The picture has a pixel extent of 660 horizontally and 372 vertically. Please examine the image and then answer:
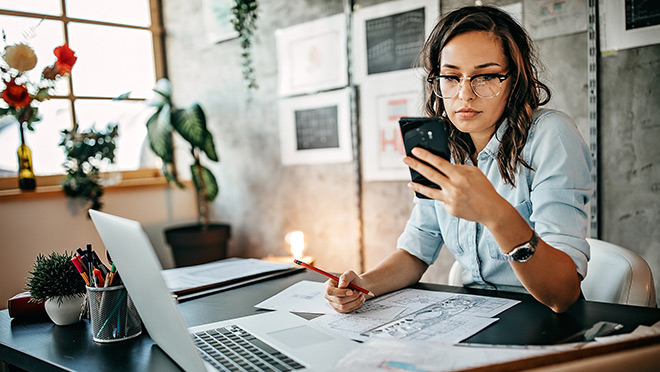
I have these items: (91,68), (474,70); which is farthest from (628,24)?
(91,68)

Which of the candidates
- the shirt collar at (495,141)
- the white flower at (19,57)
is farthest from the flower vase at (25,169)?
the shirt collar at (495,141)

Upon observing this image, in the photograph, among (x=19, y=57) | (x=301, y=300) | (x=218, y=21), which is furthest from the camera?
(x=218, y=21)

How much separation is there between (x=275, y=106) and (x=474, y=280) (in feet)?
7.43

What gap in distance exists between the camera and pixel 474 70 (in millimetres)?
1274

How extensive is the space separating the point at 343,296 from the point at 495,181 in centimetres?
53

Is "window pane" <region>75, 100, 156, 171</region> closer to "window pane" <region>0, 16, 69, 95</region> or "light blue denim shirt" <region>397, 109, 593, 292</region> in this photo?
"window pane" <region>0, 16, 69, 95</region>

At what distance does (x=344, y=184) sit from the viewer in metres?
3.05

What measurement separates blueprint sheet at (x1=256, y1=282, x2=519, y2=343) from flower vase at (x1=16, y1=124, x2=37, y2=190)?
2493mm

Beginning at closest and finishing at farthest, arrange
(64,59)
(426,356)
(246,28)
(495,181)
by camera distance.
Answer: (426,356), (495,181), (64,59), (246,28)

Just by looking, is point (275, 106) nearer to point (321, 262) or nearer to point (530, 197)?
point (321, 262)

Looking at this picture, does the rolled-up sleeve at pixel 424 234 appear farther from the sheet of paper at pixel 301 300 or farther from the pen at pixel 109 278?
the pen at pixel 109 278

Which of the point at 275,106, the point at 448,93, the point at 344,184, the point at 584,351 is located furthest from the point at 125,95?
the point at 584,351

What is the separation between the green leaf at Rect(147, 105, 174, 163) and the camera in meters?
3.46

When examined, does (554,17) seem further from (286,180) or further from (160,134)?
(160,134)
